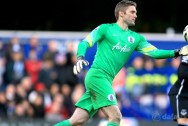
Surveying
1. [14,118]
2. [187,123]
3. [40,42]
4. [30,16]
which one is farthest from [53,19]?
[187,123]

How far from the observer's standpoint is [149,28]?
21.2 m

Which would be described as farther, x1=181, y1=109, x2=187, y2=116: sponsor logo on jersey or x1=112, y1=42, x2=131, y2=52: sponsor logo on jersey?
x1=181, y1=109, x2=187, y2=116: sponsor logo on jersey

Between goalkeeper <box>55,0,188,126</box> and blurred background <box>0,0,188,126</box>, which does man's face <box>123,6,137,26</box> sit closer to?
goalkeeper <box>55,0,188,126</box>

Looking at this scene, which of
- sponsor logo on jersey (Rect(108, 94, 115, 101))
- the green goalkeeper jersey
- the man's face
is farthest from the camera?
the man's face

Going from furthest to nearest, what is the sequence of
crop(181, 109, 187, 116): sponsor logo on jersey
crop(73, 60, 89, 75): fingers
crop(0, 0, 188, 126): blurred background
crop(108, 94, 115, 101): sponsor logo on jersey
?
1. crop(0, 0, 188, 126): blurred background
2. crop(181, 109, 187, 116): sponsor logo on jersey
3. crop(108, 94, 115, 101): sponsor logo on jersey
4. crop(73, 60, 89, 75): fingers

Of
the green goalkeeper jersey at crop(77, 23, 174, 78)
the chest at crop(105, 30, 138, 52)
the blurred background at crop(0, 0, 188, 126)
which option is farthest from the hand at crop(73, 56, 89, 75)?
the blurred background at crop(0, 0, 188, 126)

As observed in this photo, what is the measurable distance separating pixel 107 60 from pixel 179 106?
1.43 meters

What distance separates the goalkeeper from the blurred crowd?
600cm

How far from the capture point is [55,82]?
17.0 metres

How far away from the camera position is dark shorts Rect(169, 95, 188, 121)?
437 inches

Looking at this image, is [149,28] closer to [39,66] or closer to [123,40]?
[39,66]

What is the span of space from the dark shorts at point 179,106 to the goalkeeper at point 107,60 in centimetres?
82

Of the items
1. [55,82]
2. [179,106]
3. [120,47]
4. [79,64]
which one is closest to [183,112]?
[179,106]

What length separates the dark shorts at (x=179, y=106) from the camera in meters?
11.1
